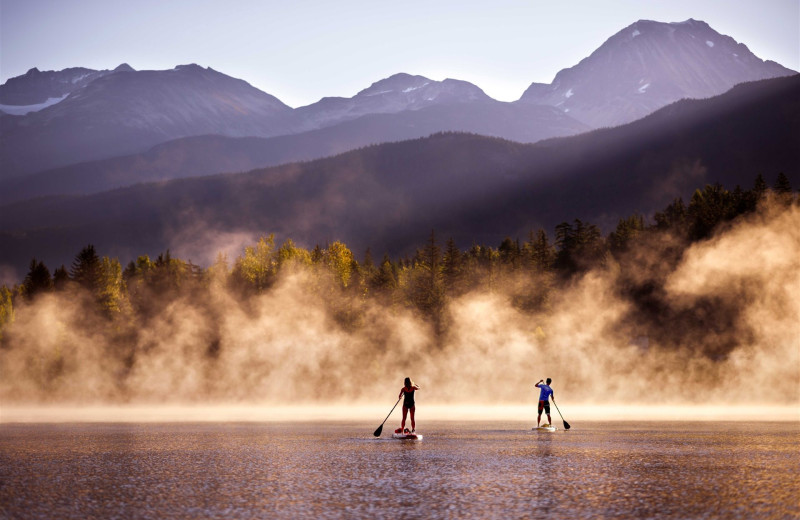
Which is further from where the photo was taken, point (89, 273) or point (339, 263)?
point (339, 263)

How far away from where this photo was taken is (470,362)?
10606 centimetres

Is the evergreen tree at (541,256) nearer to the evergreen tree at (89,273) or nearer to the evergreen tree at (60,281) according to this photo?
the evergreen tree at (89,273)

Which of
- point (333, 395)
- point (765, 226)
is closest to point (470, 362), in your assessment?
point (333, 395)

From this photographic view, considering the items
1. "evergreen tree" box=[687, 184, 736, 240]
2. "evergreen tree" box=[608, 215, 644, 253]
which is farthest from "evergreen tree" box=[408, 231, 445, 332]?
"evergreen tree" box=[687, 184, 736, 240]

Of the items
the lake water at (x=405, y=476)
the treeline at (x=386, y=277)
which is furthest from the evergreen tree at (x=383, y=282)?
the lake water at (x=405, y=476)

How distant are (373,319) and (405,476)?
92393mm

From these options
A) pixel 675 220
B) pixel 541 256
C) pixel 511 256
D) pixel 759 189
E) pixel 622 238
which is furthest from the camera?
pixel 511 256

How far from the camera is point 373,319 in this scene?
114688mm

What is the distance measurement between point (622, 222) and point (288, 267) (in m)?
44.7

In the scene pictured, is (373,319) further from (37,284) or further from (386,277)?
(37,284)

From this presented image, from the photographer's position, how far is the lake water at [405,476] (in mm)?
16891

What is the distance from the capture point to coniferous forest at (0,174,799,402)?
98.6 meters

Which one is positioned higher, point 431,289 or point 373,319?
point 431,289

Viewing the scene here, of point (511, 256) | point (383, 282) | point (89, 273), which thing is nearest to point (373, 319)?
point (383, 282)
